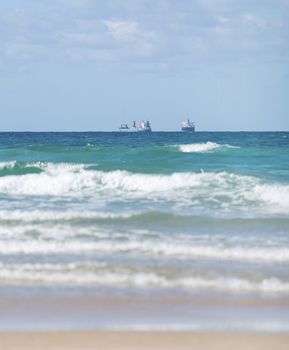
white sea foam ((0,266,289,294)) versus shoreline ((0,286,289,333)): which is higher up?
white sea foam ((0,266,289,294))

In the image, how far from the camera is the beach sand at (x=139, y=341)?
242 inches

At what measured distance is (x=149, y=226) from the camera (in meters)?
12.6

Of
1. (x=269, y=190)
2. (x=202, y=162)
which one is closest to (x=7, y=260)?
(x=269, y=190)

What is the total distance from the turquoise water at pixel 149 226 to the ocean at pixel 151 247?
0.02m

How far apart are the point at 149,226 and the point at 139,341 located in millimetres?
6348

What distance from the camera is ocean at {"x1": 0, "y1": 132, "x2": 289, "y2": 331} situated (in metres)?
7.46

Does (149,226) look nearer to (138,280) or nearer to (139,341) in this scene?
(138,280)

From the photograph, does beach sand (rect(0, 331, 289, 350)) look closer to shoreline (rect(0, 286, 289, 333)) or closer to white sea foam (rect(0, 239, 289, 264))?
shoreline (rect(0, 286, 289, 333))

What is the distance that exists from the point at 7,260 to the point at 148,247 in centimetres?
202

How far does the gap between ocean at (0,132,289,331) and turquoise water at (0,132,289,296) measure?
24 mm
